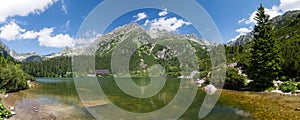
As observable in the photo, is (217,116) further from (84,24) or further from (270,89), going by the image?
(270,89)

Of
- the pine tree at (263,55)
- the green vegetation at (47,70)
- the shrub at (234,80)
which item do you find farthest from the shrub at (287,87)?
the green vegetation at (47,70)

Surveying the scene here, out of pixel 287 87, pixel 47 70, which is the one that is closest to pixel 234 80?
pixel 287 87

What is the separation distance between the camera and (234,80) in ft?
153

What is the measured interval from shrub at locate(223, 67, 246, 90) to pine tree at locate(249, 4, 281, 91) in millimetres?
2260

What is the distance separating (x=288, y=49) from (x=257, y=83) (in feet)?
49.3

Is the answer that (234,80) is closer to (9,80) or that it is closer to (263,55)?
(263,55)

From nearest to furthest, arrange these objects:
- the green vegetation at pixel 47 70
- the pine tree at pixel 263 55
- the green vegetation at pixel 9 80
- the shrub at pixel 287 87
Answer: the shrub at pixel 287 87 < the pine tree at pixel 263 55 < the green vegetation at pixel 9 80 < the green vegetation at pixel 47 70

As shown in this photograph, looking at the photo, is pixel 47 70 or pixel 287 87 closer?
pixel 287 87

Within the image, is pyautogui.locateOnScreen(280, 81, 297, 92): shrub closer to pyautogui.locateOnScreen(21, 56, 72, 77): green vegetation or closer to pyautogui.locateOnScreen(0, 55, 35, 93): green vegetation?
pyautogui.locateOnScreen(0, 55, 35, 93): green vegetation

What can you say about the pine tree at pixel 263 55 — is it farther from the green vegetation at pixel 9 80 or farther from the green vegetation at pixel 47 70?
the green vegetation at pixel 47 70

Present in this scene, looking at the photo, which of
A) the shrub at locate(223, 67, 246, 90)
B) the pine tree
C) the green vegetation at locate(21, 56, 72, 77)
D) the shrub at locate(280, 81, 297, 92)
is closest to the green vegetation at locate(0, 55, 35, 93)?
the shrub at locate(223, 67, 246, 90)

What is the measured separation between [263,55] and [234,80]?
739cm

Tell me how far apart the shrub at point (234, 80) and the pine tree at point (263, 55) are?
226 cm

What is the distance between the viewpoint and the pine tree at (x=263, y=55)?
4131cm
